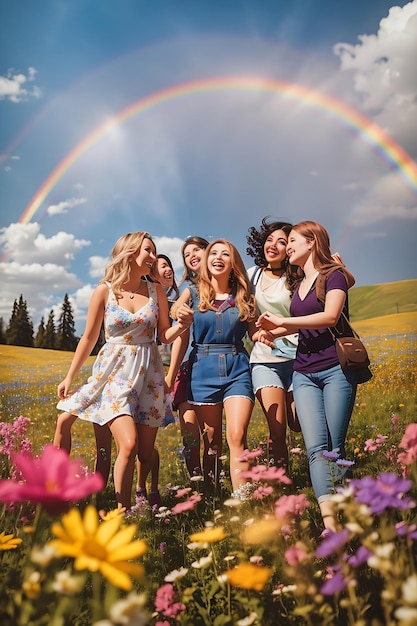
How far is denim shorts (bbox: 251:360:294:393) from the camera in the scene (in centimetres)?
432

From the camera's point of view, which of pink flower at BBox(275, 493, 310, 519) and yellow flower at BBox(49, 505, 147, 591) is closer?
yellow flower at BBox(49, 505, 147, 591)

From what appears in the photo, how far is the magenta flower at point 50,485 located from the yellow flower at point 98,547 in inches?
2.0

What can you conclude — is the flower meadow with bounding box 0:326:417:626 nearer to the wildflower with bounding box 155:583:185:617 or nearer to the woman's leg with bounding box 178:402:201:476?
the wildflower with bounding box 155:583:185:617

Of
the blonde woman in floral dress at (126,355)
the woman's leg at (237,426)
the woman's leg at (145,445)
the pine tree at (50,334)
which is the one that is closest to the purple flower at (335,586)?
the woman's leg at (237,426)

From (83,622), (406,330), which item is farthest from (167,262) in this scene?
(406,330)

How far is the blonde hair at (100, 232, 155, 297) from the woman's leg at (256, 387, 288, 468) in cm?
149

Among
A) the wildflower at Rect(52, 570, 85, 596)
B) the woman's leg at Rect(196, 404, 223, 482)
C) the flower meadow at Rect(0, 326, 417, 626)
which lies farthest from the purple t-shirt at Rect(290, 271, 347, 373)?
the wildflower at Rect(52, 570, 85, 596)

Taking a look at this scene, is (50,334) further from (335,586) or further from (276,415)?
(335,586)

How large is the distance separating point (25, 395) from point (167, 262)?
433 cm

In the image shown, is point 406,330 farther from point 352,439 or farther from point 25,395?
point 25,395

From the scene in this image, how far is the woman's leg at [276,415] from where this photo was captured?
4230 mm

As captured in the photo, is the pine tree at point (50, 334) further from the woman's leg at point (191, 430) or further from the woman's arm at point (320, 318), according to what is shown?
the woman's arm at point (320, 318)

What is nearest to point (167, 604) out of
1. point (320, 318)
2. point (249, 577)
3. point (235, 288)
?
point (249, 577)

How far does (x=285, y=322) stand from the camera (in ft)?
10.6
